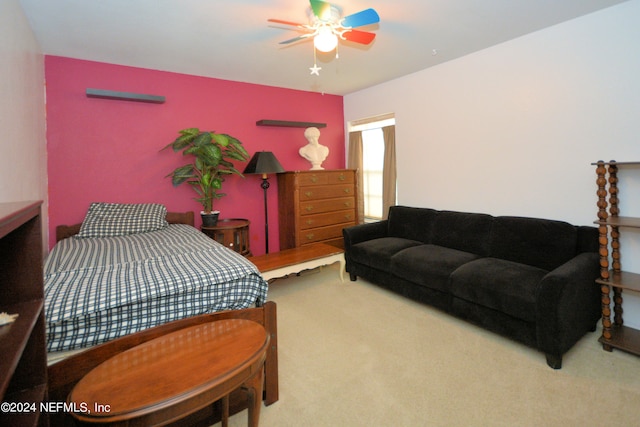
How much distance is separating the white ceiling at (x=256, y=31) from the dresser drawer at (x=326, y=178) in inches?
48.9

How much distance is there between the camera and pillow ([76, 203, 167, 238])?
9.65ft

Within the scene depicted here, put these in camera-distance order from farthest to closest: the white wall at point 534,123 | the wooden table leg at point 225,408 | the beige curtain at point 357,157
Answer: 1. the beige curtain at point 357,157
2. the white wall at point 534,123
3. the wooden table leg at point 225,408

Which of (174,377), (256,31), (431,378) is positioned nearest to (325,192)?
(256,31)

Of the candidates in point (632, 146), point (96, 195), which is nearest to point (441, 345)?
point (632, 146)

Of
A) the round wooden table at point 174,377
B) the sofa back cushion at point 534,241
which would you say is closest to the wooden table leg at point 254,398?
the round wooden table at point 174,377

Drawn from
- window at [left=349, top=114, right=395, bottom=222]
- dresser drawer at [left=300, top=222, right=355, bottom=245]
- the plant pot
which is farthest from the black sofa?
the plant pot

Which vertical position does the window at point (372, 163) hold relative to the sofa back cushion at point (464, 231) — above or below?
above

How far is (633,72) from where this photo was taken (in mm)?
2264

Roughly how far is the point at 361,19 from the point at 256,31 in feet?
3.29

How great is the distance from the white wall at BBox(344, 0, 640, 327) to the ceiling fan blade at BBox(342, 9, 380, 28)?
176cm

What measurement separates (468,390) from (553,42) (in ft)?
9.37

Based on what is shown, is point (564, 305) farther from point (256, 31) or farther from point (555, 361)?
point (256, 31)

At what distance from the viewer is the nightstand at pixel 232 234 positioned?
341 cm

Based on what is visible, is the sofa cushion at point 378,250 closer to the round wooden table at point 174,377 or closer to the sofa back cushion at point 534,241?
the sofa back cushion at point 534,241
